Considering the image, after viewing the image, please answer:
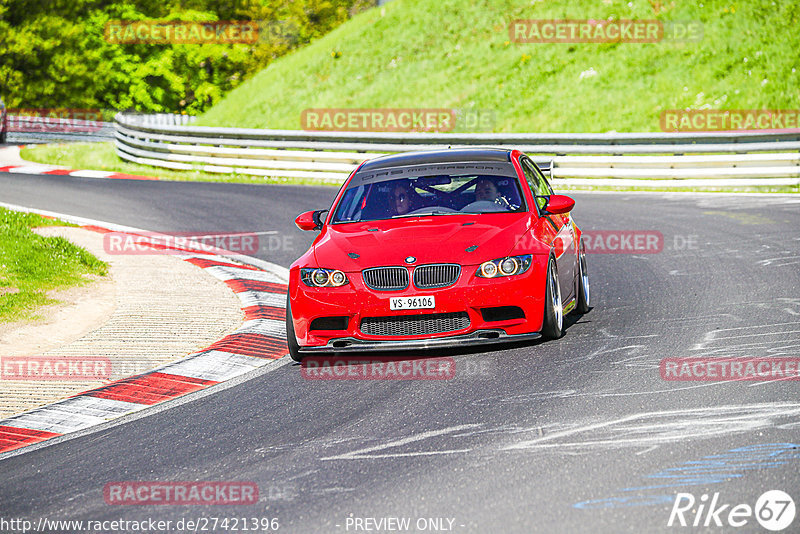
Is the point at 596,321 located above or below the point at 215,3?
below

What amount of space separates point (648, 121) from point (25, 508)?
981 inches

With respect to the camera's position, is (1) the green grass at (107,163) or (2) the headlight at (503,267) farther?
(1) the green grass at (107,163)

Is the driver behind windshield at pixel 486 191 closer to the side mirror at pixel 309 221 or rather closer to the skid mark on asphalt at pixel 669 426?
the side mirror at pixel 309 221

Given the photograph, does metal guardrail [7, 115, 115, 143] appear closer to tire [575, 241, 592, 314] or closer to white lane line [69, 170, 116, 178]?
white lane line [69, 170, 116, 178]

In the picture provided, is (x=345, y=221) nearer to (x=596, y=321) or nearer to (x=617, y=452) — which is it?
(x=596, y=321)

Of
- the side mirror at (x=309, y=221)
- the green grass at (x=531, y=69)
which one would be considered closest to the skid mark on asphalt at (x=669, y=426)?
the side mirror at (x=309, y=221)

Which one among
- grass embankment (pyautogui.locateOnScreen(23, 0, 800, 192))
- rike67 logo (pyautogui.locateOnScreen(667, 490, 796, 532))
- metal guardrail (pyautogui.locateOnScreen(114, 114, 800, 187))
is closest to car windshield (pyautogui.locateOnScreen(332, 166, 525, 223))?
rike67 logo (pyautogui.locateOnScreen(667, 490, 796, 532))

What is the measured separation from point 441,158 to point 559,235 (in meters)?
1.35

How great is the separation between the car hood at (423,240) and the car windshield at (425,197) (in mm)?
239

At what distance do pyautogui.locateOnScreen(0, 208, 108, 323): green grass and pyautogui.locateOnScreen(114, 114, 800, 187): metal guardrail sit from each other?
35.5 ft

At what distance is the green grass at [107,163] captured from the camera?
2558 centimetres

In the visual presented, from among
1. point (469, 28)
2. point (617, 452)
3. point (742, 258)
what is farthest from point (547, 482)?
point (469, 28)

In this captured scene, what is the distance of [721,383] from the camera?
22.9 ft

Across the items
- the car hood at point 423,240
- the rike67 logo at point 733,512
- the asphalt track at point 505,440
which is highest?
the car hood at point 423,240
